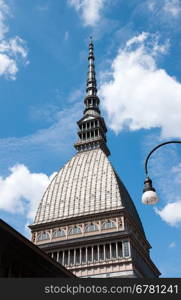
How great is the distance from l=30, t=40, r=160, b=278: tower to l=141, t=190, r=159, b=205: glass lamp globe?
53.6 m

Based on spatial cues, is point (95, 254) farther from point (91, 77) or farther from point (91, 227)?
point (91, 77)

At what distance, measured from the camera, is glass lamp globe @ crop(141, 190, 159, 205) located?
59.7ft

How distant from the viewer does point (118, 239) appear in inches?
2901

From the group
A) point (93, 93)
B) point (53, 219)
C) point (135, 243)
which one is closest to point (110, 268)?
point (135, 243)

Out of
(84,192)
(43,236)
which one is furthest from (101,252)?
(84,192)

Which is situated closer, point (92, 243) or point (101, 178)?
point (92, 243)

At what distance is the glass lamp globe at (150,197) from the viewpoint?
18.2 metres

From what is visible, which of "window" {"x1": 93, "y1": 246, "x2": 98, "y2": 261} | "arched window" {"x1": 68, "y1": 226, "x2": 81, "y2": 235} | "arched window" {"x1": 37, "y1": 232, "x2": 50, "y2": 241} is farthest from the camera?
"arched window" {"x1": 37, "y1": 232, "x2": 50, "y2": 241}

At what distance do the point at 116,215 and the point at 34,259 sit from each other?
2004 inches

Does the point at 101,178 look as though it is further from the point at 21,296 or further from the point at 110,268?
the point at 21,296

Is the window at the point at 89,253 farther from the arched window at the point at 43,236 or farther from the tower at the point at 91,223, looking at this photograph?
the arched window at the point at 43,236

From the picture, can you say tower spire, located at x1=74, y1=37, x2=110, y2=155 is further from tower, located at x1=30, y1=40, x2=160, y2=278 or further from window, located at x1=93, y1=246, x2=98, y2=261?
window, located at x1=93, y1=246, x2=98, y2=261

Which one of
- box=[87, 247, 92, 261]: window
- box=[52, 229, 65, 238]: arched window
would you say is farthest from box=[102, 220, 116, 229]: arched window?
box=[52, 229, 65, 238]: arched window

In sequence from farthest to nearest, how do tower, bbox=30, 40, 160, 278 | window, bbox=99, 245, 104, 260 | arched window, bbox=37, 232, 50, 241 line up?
1. arched window, bbox=37, 232, 50, 241
2. window, bbox=99, 245, 104, 260
3. tower, bbox=30, 40, 160, 278
